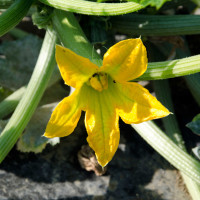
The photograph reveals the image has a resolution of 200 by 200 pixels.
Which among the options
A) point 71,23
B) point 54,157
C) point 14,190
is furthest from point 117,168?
point 71,23

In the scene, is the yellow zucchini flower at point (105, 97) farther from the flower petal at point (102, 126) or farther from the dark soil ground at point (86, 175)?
the dark soil ground at point (86, 175)

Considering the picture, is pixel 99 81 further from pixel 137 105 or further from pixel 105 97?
pixel 137 105

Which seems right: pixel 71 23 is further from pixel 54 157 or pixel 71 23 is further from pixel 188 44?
pixel 188 44

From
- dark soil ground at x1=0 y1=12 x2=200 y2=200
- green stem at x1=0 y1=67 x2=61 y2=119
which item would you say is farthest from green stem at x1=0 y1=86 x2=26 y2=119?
dark soil ground at x1=0 y1=12 x2=200 y2=200

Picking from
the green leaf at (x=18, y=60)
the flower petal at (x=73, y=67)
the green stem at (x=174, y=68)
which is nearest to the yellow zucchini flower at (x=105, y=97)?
the flower petal at (x=73, y=67)

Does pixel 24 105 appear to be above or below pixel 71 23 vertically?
below
